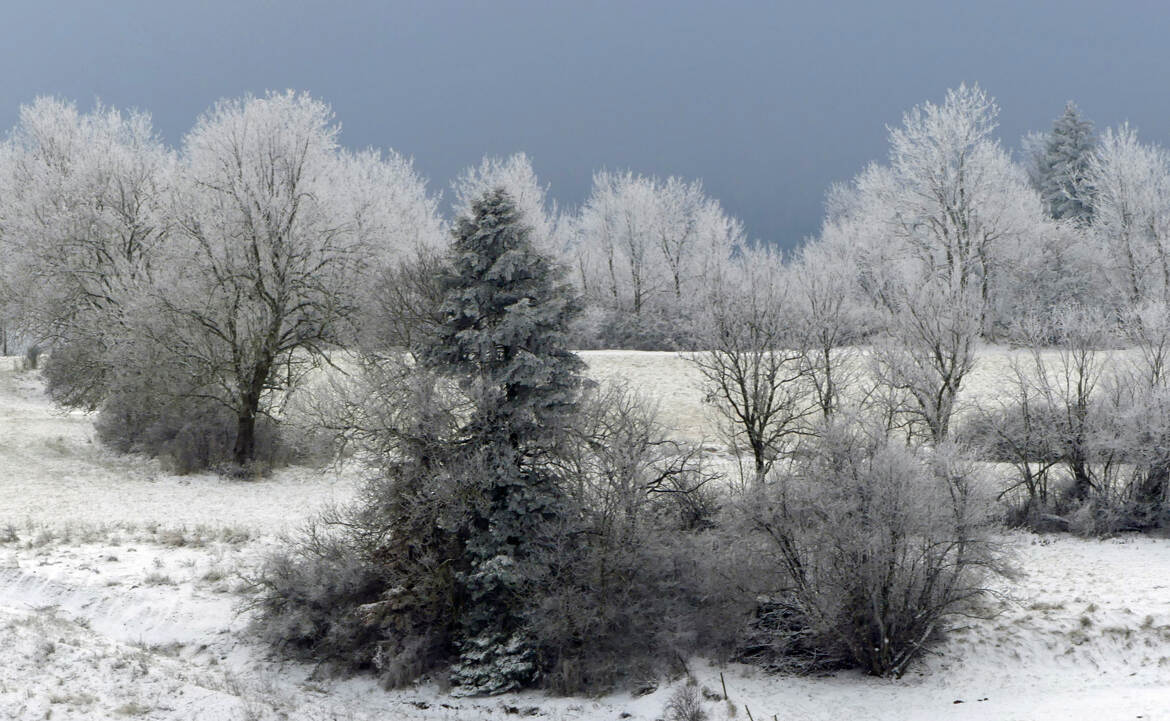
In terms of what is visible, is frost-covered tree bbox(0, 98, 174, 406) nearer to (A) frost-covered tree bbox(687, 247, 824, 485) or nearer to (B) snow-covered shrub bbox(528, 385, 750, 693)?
(A) frost-covered tree bbox(687, 247, 824, 485)

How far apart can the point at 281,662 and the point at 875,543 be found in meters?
10.5

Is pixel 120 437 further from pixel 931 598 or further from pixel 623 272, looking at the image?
pixel 623 272

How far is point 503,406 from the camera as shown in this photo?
15.6 m

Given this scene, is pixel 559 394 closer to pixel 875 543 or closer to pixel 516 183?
pixel 875 543

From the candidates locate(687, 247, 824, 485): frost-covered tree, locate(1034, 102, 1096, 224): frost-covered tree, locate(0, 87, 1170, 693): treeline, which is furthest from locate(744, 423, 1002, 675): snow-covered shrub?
locate(1034, 102, 1096, 224): frost-covered tree

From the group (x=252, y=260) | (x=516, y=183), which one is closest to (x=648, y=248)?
(x=516, y=183)

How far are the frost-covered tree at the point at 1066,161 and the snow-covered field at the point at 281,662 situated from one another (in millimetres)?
37780

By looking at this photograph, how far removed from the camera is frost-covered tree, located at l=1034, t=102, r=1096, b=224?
53000 mm

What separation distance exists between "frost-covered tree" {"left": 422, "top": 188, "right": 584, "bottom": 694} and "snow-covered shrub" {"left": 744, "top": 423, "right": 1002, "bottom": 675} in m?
3.94

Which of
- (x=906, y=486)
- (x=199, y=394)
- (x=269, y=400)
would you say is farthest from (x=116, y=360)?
(x=906, y=486)

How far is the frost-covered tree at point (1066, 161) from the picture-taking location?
5300 centimetres

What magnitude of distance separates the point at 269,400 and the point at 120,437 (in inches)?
185

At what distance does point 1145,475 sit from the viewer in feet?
76.7

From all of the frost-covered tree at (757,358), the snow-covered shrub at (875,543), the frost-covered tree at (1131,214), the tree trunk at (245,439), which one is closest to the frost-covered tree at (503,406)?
the snow-covered shrub at (875,543)
